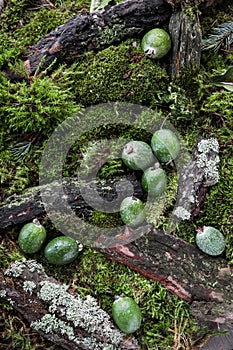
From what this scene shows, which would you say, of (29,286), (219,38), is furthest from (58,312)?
(219,38)

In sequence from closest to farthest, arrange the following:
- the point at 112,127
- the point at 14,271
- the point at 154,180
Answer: the point at 14,271
the point at 154,180
the point at 112,127

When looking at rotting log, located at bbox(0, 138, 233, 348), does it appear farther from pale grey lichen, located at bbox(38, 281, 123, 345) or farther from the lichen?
pale grey lichen, located at bbox(38, 281, 123, 345)

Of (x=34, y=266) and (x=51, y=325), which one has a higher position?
(x=34, y=266)

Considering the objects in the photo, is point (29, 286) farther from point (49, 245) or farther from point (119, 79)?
point (119, 79)

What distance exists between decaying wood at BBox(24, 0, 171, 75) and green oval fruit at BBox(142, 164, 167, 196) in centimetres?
86

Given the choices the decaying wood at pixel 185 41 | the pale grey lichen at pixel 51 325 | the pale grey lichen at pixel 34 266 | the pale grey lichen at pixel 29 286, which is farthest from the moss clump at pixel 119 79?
the pale grey lichen at pixel 51 325

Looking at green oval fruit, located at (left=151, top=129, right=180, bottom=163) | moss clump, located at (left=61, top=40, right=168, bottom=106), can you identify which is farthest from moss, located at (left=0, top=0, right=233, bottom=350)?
green oval fruit, located at (left=151, top=129, right=180, bottom=163)

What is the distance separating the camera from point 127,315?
2.08m

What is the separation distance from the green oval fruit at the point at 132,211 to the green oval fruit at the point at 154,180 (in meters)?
0.10

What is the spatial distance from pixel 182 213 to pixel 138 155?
1.28 ft

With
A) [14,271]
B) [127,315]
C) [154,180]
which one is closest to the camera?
[127,315]

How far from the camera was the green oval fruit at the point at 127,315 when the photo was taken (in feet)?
6.81

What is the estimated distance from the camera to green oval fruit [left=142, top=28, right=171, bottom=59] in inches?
97.9

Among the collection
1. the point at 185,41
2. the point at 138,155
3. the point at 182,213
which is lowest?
the point at 182,213
